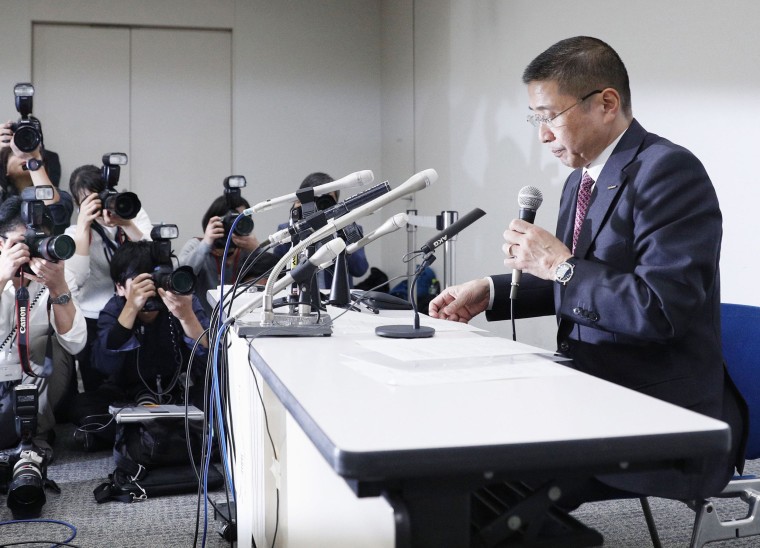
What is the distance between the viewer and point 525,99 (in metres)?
3.52

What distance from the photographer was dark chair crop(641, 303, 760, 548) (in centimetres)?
146

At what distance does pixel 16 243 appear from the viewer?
8.17 feet

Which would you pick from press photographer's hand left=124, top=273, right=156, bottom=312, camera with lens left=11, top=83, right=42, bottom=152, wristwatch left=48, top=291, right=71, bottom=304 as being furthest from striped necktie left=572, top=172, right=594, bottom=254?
camera with lens left=11, top=83, right=42, bottom=152

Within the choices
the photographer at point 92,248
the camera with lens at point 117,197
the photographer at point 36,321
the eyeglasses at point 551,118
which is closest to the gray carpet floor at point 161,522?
the photographer at point 36,321

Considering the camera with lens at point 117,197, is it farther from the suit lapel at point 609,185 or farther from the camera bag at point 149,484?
the suit lapel at point 609,185

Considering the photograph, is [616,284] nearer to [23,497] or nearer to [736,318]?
[736,318]

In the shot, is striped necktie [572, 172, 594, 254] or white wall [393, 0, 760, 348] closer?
striped necktie [572, 172, 594, 254]

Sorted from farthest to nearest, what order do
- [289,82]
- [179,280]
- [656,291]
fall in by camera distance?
[289,82] < [179,280] < [656,291]

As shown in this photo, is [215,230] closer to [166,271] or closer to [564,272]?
[166,271]

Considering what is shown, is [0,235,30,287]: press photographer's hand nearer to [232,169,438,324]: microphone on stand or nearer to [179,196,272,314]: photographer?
[179,196,272,314]: photographer

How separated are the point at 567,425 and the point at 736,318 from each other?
98 centimetres

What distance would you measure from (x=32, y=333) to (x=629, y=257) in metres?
2.24

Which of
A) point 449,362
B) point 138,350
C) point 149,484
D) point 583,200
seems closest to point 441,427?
point 449,362

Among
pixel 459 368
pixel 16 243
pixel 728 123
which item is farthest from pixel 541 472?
pixel 16 243
